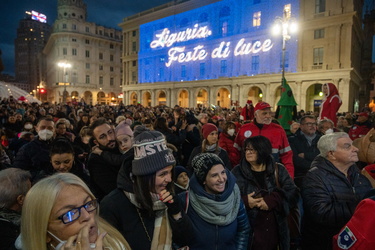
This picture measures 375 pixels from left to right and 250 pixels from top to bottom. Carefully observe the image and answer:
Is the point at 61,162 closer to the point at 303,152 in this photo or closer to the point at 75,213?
the point at 75,213

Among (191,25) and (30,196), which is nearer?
(30,196)

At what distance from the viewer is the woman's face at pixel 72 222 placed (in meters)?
1.48

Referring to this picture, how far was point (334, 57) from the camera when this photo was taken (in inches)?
1220

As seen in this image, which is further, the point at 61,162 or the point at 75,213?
the point at 61,162

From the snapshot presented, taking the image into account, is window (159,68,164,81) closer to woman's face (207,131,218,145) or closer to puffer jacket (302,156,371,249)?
woman's face (207,131,218,145)

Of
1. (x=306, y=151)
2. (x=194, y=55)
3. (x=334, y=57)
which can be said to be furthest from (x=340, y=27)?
(x=306, y=151)

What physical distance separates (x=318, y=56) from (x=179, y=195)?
34.7 meters

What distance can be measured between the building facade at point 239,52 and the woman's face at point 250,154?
26.6m

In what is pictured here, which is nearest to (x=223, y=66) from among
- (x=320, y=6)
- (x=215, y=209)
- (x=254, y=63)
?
(x=254, y=63)

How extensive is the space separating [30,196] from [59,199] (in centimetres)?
15

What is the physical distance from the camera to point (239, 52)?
38.2m

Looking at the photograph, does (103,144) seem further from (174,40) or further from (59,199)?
(174,40)

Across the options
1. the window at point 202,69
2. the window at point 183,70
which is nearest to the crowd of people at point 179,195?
the window at point 202,69

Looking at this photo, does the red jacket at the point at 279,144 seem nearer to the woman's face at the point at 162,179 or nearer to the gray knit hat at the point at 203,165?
the gray knit hat at the point at 203,165
